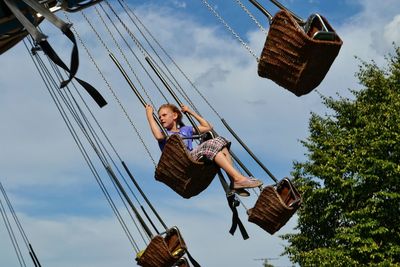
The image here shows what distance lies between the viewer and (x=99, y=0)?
9.15 meters

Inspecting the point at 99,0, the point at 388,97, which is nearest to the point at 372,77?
the point at 388,97

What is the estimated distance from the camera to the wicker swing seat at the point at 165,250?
316 inches

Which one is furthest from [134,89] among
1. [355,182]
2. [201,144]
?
[355,182]

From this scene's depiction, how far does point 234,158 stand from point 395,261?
46.0ft

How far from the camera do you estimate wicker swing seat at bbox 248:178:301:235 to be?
7.42m

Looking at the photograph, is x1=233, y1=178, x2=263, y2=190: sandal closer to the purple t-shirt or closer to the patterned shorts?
the patterned shorts

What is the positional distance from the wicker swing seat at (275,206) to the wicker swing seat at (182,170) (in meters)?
0.58

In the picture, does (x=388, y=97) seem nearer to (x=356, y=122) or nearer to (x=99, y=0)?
(x=356, y=122)

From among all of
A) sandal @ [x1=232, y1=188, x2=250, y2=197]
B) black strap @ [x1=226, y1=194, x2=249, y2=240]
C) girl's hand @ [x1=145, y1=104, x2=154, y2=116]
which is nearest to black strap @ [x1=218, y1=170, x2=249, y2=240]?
black strap @ [x1=226, y1=194, x2=249, y2=240]

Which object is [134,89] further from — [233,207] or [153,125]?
[233,207]

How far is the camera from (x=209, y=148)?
7.66 meters

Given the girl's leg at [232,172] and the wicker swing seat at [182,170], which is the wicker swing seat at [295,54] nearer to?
the girl's leg at [232,172]

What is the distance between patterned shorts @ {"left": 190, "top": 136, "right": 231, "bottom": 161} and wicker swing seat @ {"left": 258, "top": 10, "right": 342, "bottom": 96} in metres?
0.91

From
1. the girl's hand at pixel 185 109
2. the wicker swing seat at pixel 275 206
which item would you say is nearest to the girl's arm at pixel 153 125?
the girl's hand at pixel 185 109
